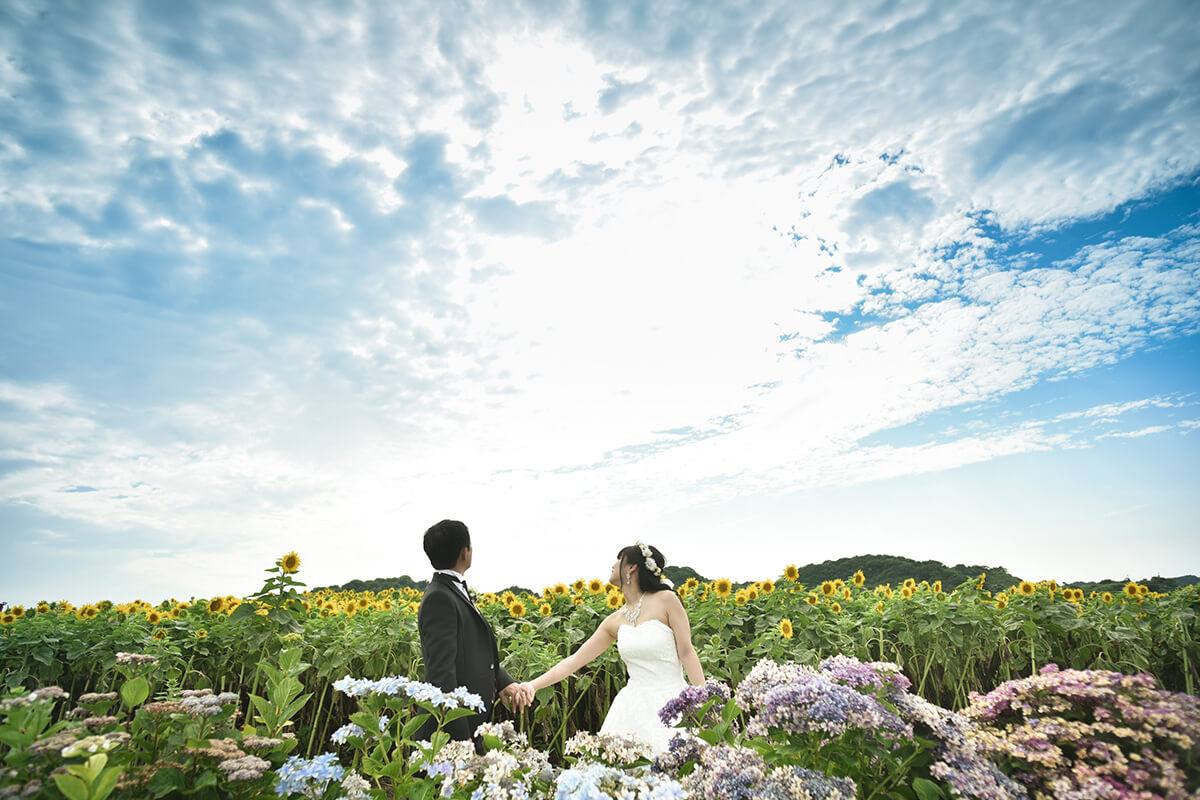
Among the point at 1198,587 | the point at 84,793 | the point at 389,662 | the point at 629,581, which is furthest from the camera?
the point at 389,662

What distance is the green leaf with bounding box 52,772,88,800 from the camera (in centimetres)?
109

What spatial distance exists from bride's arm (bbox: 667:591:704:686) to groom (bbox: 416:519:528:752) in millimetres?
1257

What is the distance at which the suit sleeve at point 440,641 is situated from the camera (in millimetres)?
3613

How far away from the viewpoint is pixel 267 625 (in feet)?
18.2

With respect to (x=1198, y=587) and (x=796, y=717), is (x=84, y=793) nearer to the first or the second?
(x=796, y=717)

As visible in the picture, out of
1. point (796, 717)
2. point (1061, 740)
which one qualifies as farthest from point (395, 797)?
point (1061, 740)

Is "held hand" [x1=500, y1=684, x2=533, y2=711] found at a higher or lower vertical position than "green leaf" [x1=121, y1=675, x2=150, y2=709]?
lower

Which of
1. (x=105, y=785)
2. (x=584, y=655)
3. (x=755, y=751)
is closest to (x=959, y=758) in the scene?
(x=755, y=751)

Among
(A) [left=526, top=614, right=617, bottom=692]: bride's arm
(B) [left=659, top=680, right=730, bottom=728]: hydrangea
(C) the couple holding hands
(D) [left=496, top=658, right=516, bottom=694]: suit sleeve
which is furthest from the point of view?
(A) [left=526, top=614, right=617, bottom=692]: bride's arm

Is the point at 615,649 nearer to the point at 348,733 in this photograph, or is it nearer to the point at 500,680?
the point at 500,680

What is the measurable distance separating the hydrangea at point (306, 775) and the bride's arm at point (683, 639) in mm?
3481

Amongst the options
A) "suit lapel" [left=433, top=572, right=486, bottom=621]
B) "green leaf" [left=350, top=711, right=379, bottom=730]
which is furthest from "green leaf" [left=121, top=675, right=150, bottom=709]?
"suit lapel" [left=433, top=572, right=486, bottom=621]

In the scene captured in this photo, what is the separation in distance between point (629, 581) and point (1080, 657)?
4061 millimetres

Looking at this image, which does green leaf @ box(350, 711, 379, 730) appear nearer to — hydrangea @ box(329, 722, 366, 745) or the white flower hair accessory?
hydrangea @ box(329, 722, 366, 745)
